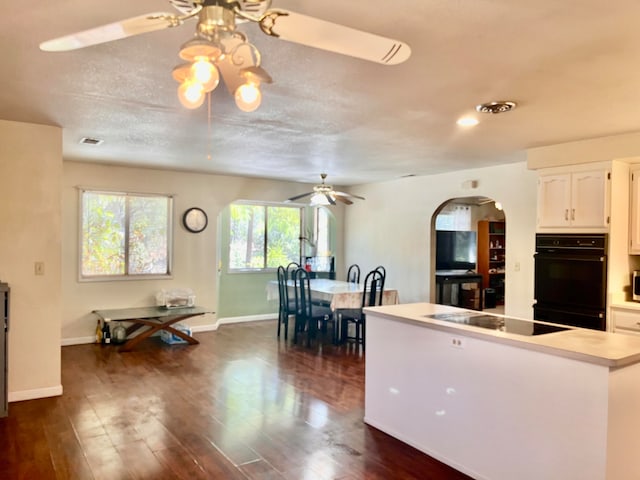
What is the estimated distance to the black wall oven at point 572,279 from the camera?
407cm

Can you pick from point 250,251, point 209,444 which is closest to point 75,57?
point 209,444

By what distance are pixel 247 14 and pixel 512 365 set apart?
2.12m

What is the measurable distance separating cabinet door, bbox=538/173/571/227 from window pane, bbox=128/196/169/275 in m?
4.84

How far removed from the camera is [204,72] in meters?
1.63


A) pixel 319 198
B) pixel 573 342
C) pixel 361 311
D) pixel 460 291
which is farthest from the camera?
pixel 460 291

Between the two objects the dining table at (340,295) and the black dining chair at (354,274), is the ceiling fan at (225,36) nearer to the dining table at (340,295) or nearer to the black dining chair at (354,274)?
the dining table at (340,295)

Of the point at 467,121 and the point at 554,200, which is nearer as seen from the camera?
the point at 467,121

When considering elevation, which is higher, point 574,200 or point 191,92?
point 191,92

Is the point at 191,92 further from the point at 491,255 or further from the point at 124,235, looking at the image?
the point at 491,255

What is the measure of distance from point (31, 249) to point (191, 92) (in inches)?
118

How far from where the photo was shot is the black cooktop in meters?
2.72

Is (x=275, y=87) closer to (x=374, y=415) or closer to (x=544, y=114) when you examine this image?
(x=544, y=114)

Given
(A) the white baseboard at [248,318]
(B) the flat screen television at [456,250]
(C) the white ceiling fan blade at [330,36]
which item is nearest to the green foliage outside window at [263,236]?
→ (A) the white baseboard at [248,318]

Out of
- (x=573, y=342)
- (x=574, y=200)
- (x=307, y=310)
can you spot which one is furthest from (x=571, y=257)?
(x=307, y=310)
